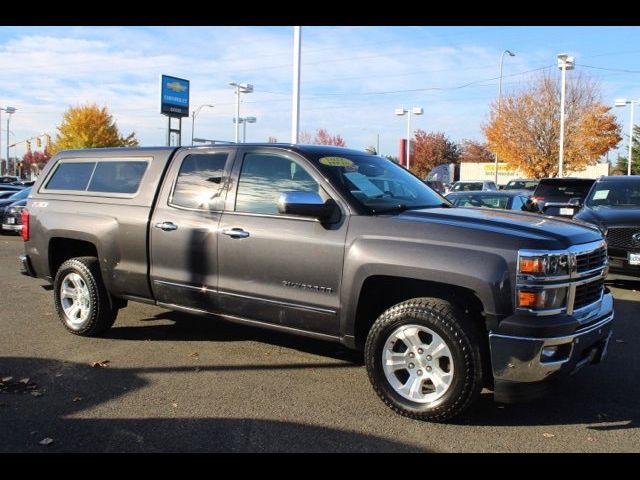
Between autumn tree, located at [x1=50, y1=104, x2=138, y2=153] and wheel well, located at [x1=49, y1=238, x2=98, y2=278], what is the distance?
185 ft

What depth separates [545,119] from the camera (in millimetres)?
36562

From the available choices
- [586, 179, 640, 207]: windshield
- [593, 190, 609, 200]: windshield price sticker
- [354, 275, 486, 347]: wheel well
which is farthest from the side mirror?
[593, 190, 609, 200]: windshield price sticker

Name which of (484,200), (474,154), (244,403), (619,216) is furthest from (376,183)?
(474,154)

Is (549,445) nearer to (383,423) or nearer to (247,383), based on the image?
(383,423)

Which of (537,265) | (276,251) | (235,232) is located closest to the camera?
(537,265)

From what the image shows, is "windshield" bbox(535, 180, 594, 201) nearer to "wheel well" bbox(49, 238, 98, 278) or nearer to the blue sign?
"wheel well" bbox(49, 238, 98, 278)

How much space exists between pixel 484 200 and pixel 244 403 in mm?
8529

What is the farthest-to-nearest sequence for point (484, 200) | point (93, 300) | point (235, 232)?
point (484, 200), point (93, 300), point (235, 232)

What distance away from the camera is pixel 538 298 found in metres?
3.71

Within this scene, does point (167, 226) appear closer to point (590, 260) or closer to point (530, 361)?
point (530, 361)

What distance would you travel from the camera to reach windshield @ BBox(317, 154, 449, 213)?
183 inches

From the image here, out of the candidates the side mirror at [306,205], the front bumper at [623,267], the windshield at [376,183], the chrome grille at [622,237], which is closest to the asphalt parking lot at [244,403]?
the side mirror at [306,205]

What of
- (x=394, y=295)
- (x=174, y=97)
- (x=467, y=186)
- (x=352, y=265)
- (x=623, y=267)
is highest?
(x=174, y=97)

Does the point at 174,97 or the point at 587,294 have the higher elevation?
the point at 174,97
